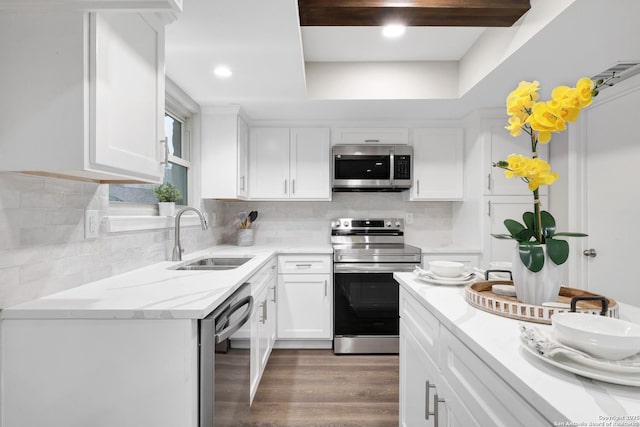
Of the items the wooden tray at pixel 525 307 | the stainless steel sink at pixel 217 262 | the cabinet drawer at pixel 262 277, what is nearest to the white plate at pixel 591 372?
the wooden tray at pixel 525 307

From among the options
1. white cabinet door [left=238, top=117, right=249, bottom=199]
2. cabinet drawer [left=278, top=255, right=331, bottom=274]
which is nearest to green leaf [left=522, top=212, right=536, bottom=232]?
cabinet drawer [left=278, top=255, right=331, bottom=274]

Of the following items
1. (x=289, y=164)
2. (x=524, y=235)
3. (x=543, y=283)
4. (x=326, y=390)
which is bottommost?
(x=326, y=390)

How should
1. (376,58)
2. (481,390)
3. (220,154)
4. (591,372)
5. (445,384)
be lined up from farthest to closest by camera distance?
(220,154), (376,58), (445,384), (481,390), (591,372)

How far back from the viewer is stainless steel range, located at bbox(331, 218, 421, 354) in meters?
2.72

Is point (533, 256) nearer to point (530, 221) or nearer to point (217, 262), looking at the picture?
point (530, 221)

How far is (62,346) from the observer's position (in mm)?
1017

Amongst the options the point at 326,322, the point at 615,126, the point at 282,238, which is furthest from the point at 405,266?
the point at 615,126

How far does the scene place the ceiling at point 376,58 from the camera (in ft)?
4.87

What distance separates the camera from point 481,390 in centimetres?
79

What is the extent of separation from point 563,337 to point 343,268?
2136mm

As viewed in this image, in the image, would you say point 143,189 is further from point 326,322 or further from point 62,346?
point 326,322

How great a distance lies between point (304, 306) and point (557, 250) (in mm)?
2174

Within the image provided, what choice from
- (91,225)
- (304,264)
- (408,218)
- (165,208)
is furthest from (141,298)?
(408,218)

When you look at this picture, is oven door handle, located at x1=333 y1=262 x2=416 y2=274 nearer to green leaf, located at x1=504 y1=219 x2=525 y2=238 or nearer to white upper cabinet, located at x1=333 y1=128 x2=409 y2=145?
white upper cabinet, located at x1=333 y1=128 x2=409 y2=145
